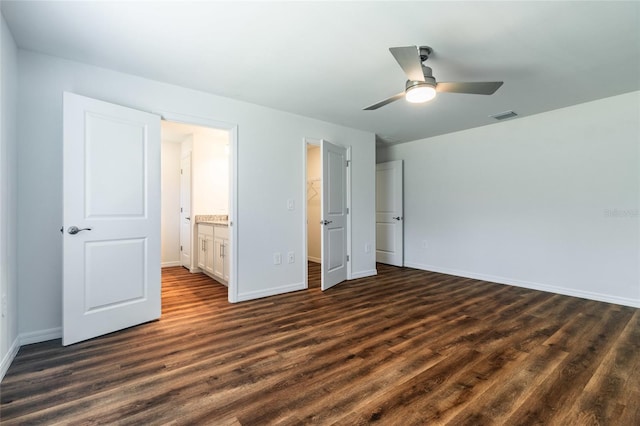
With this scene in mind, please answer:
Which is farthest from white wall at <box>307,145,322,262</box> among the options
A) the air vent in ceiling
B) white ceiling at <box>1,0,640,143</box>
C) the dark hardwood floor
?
the air vent in ceiling

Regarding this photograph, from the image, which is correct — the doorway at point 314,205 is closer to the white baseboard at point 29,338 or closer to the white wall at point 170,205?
the white wall at point 170,205

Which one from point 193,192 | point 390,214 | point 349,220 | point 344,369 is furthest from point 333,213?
point 193,192

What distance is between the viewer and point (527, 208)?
12.9ft

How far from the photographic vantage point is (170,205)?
5473 millimetres

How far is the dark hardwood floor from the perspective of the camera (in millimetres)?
1478

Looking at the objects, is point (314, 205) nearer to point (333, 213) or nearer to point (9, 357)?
point (333, 213)

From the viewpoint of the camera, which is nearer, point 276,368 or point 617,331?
point 276,368

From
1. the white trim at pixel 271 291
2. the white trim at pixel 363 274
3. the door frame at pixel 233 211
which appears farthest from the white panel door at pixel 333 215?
the door frame at pixel 233 211

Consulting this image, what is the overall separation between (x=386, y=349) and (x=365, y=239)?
252 cm

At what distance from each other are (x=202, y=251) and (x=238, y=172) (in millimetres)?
1971

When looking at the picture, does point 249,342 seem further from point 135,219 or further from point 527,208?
point 527,208

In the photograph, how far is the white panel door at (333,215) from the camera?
3.81 metres

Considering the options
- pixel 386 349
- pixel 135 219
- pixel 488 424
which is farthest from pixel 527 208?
pixel 135 219

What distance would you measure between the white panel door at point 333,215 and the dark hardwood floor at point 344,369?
89cm
